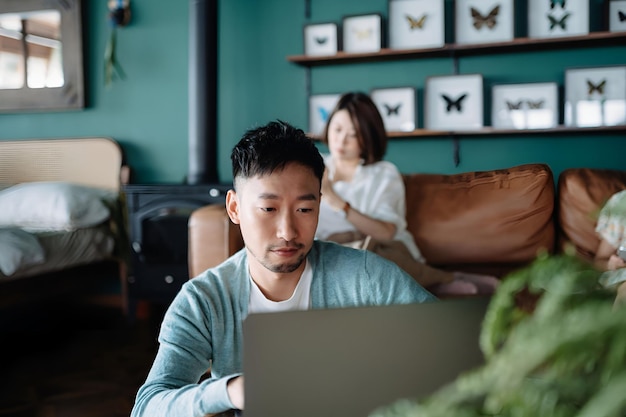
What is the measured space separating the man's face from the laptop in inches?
27.6

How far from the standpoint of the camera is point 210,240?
5.88ft

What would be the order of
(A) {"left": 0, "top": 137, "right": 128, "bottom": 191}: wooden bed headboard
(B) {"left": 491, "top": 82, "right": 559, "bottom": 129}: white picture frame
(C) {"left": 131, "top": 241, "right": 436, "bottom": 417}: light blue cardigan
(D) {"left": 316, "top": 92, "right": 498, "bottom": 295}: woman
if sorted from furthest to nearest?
1. (A) {"left": 0, "top": 137, "right": 128, "bottom": 191}: wooden bed headboard
2. (B) {"left": 491, "top": 82, "right": 559, "bottom": 129}: white picture frame
3. (D) {"left": 316, "top": 92, "right": 498, "bottom": 295}: woman
4. (C) {"left": 131, "top": 241, "right": 436, "bottom": 417}: light blue cardigan

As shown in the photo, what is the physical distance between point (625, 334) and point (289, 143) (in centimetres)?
100

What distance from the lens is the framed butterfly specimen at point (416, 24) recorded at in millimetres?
3439

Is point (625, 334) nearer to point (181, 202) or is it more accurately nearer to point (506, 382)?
point (506, 382)

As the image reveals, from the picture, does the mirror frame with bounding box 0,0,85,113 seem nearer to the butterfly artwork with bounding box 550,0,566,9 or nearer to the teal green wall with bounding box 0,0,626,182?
the teal green wall with bounding box 0,0,626,182

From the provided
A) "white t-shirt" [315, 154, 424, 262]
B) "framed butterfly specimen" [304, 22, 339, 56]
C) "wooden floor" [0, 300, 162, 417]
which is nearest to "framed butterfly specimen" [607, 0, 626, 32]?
"framed butterfly specimen" [304, 22, 339, 56]

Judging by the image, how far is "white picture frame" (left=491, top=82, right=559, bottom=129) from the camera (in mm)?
3316

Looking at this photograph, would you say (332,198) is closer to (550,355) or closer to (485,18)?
(485,18)

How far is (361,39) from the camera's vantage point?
11.8 ft

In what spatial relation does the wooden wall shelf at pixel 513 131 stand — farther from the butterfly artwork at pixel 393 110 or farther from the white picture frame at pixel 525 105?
the butterfly artwork at pixel 393 110

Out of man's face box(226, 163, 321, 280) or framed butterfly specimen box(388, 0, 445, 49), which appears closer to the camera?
man's face box(226, 163, 321, 280)

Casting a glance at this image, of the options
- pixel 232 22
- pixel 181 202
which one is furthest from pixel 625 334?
pixel 232 22

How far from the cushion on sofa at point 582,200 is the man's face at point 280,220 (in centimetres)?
158
